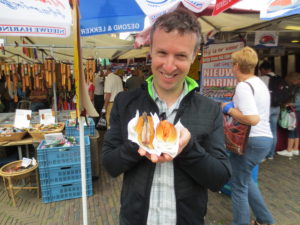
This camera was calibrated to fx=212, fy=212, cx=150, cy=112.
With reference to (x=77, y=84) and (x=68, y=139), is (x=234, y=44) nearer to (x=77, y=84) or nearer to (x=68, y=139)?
(x=77, y=84)

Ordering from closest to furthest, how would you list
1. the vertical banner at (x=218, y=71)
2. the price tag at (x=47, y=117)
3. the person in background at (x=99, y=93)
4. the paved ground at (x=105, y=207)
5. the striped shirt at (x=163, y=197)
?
the striped shirt at (x=163, y=197), the paved ground at (x=105, y=207), the vertical banner at (x=218, y=71), the price tag at (x=47, y=117), the person in background at (x=99, y=93)

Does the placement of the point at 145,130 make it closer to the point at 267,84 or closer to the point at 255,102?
→ the point at 255,102

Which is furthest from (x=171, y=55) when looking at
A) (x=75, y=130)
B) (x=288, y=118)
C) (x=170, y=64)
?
(x=288, y=118)

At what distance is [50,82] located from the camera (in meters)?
4.77

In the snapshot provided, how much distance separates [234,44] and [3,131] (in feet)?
14.9

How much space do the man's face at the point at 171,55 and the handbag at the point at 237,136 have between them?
1403mm

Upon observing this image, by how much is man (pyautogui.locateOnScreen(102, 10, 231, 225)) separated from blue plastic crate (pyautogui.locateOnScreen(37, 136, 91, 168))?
7.97ft

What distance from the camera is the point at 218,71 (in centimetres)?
411

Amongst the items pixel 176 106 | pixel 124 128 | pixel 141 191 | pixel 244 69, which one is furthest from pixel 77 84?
pixel 244 69

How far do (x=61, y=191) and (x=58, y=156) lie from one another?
0.62 metres

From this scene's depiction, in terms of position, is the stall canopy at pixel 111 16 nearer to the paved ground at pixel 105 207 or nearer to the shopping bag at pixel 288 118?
the paved ground at pixel 105 207

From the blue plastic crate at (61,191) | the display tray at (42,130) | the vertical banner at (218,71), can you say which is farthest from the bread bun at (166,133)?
the display tray at (42,130)

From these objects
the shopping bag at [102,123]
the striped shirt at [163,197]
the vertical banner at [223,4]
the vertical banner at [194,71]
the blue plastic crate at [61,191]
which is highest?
the vertical banner at [223,4]

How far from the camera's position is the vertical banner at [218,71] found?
391 cm
